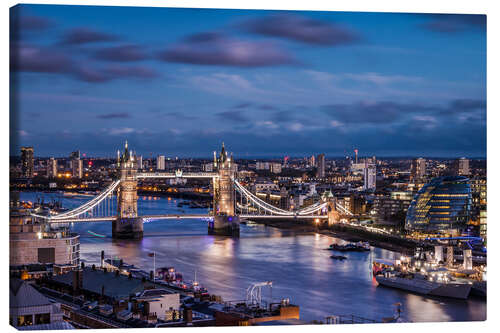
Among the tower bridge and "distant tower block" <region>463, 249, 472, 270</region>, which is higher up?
the tower bridge

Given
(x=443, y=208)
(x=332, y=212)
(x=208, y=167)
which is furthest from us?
(x=332, y=212)

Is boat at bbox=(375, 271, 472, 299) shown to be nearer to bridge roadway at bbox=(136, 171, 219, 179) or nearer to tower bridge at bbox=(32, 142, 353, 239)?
tower bridge at bbox=(32, 142, 353, 239)

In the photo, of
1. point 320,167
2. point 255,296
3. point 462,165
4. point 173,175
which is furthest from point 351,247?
point 320,167

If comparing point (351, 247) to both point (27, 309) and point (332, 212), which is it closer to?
point (332, 212)

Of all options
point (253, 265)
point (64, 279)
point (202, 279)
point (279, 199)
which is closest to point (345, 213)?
point (279, 199)

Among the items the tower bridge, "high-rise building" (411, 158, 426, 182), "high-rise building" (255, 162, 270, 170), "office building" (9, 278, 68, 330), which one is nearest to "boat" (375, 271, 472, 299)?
"high-rise building" (411, 158, 426, 182)

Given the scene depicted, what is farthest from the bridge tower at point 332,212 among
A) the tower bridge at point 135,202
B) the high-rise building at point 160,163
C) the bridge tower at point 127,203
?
the bridge tower at point 127,203

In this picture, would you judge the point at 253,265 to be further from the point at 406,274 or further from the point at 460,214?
the point at 460,214
